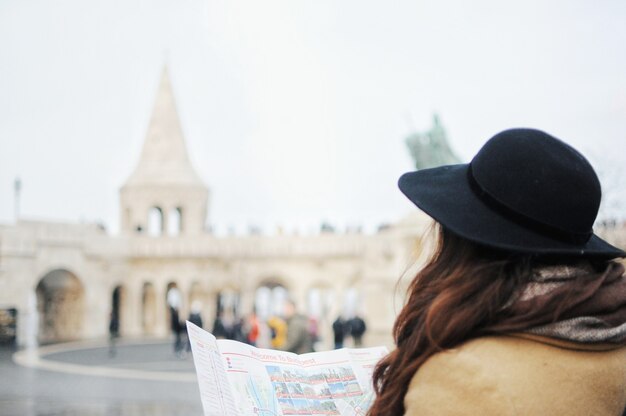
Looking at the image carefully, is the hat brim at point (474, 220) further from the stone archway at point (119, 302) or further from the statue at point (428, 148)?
the stone archway at point (119, 302)

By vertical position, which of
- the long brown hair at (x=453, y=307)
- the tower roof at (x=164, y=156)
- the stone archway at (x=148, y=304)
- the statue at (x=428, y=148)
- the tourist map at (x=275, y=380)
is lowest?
the stone archway at (x=148, y=304)

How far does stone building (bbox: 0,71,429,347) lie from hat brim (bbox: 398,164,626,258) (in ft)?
103

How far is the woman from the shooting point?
1362mm

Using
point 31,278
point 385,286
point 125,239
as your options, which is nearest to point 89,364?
point 385,286

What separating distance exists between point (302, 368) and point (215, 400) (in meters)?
0.34

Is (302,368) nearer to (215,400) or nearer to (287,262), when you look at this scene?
(215,400)

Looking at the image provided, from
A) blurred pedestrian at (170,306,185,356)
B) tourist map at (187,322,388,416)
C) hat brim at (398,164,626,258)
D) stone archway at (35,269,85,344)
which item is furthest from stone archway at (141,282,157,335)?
hat brim at (398,164,626,258)

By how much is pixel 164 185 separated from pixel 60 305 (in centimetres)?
994

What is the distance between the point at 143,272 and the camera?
141 feet

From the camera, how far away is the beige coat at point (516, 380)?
133 centimetres

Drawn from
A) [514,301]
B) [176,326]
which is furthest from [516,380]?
[176,326]

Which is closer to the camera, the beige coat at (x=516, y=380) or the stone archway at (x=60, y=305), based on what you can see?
the beige coat at (x=516, y=380)

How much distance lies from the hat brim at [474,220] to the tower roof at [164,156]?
151 feet

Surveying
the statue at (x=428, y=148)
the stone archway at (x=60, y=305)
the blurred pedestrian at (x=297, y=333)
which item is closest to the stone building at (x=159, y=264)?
the stone archway at (x=60, y=305)
